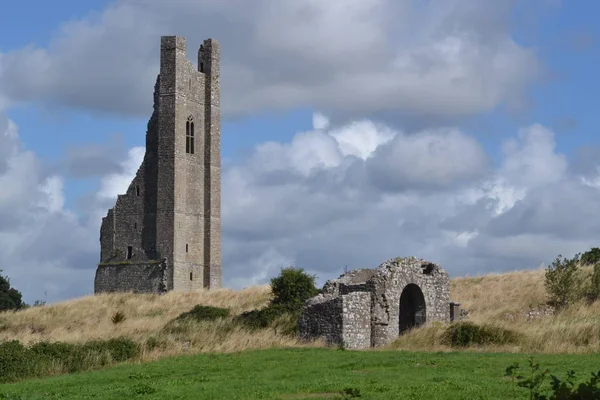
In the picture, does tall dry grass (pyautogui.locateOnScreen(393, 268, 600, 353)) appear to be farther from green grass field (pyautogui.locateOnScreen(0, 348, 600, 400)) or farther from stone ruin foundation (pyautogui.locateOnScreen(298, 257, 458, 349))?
green grass field (pyautogui.locateOnScreen(0, 348, 600, 400))

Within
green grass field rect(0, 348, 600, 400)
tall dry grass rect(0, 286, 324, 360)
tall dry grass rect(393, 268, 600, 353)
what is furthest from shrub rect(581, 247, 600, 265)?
green grass field rect(0, 348, 600, 400)

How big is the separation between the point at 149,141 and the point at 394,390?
2196 inches

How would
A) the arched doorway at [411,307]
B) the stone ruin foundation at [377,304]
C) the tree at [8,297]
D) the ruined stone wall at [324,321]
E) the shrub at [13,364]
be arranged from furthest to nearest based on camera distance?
1. the tree at [8,297]
2. the arched doorway at [411,307]
3. the stone ruin foundation at [377,304]
4. the ruined stone wall at [324,321]
5. the shrub at [13,364]

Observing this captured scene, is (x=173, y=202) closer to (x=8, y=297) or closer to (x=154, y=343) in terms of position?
(x=8, y=297)

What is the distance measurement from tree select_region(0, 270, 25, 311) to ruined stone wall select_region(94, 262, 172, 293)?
6104 mm

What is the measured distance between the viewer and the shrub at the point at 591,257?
4948 cm

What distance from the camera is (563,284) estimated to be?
38.4m

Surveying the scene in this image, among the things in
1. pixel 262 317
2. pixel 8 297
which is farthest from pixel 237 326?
pixel 8 297

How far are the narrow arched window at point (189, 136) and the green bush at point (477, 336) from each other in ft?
148

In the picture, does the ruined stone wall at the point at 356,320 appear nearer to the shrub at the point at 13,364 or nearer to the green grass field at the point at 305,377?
the green grass field at the point at 305,377

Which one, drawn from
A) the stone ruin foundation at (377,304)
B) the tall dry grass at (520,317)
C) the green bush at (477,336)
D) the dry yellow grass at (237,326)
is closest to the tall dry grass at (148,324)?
the dry yellow grass at (237,326)

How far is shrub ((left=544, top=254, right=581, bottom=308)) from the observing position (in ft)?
125

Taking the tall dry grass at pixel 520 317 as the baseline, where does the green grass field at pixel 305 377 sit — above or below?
below

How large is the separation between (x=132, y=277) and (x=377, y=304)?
4153 centimetres
